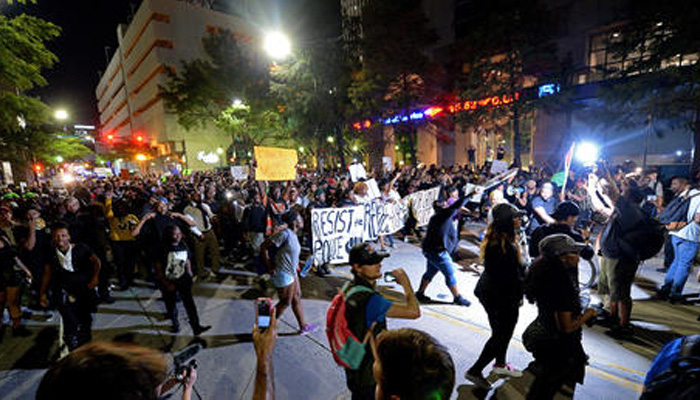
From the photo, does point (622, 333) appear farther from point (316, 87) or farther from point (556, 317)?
point (316, 87)

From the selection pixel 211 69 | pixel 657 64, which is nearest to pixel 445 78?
pixel 657 64

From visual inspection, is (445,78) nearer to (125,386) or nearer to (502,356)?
(502,356)

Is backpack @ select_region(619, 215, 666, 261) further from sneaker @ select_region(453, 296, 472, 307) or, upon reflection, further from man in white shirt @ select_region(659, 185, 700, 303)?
sneaker @ select_region(453, 296, 472, 307)

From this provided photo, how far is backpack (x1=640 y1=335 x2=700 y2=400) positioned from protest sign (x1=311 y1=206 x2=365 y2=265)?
5.69 m

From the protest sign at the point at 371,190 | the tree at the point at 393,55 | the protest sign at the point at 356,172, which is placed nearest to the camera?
the protest sign at the point at 371,190

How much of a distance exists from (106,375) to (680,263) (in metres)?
7.43

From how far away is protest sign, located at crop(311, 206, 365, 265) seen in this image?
6.86m

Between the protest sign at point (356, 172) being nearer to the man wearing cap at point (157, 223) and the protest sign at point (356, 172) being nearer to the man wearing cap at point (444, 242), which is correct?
the man wearing cap at point (444, 242)

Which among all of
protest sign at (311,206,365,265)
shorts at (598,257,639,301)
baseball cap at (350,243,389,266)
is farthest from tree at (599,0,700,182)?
baseball cap at (350,243,389,266)

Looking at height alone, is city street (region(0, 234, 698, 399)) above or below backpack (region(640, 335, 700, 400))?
below

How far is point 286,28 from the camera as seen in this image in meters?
17.4

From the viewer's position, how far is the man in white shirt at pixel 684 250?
4910 millimetres

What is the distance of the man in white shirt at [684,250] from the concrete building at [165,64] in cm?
4121

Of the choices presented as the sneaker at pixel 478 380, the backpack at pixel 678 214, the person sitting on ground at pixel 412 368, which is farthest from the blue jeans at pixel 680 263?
the person sitting on ground at pixel 412 368
